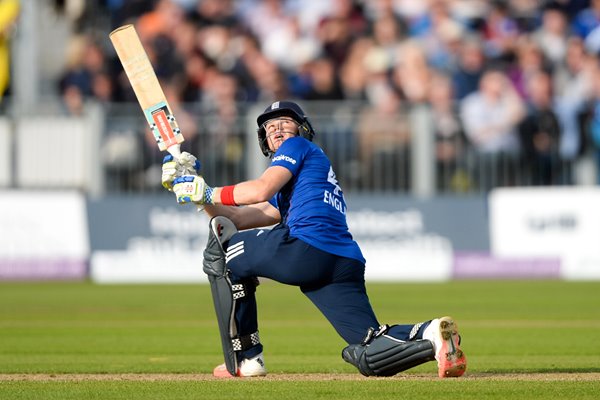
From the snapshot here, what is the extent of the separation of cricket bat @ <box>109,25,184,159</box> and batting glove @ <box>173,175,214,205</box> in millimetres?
954

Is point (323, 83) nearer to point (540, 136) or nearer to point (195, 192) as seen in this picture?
point (540, 136)

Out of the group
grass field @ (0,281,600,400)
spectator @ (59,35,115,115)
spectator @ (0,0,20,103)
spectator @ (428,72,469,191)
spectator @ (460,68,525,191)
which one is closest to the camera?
grass field @ (0,281,600,400)

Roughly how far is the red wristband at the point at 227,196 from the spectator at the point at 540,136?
512 inches

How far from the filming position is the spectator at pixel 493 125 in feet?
67.6

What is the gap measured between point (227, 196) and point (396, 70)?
43.7 feet

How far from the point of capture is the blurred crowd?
20.9 meters

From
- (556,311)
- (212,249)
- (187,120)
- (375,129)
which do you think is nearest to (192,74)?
(187,120)

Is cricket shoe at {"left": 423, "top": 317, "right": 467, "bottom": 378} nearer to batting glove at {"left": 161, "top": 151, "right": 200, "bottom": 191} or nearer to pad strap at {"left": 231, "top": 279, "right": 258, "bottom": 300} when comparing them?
pad strap at {"left": 231, "top": 279, "right": 258, "bottom": 300}

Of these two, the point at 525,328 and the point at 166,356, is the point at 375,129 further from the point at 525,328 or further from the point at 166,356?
the point at 166,356

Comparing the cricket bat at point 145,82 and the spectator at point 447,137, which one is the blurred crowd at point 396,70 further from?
the cricket bat at point 145,82

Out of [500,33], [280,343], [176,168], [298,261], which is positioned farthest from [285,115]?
[500,33]

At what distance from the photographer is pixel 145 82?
9.53 meters

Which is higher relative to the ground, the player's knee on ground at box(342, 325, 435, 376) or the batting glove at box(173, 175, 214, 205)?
the batting glove at box(173, 175, 214, 205)

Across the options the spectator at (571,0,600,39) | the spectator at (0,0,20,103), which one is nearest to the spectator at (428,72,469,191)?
the spectator at (571,0,600,39)
